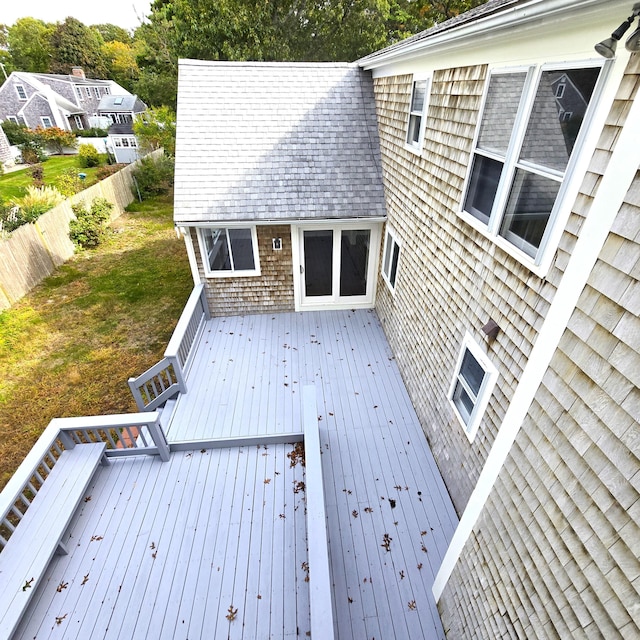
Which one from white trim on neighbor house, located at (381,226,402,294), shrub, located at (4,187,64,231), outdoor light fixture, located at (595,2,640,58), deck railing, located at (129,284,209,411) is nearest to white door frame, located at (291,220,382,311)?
white trim on neighbor house, located at (381,226,402,294)

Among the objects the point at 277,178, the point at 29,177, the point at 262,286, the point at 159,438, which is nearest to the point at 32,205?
the point at 262,286

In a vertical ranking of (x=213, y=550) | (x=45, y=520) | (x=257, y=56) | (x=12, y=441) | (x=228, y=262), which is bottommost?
(x=12, y=441)

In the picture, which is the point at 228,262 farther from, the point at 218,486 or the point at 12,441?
the point at 12,441

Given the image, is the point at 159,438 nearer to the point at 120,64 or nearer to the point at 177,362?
the point at 177,362

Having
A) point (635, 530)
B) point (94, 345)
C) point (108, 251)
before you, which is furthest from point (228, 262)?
point (108, 251)

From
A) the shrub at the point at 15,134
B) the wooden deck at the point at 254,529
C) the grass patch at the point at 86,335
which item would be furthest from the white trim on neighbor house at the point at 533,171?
the shrub at the point at 15,134

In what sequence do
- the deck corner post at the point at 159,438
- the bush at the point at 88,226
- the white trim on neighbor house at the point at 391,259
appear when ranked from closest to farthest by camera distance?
the deck corner post at the point at 159,438 < the white trim on neighbor house at the point at 391,259 < the bush at the point at 88,226

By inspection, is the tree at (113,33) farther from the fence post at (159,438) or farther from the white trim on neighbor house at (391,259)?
the fence post at (159,438)
